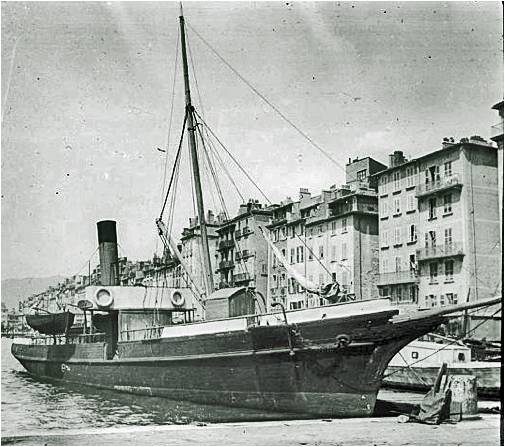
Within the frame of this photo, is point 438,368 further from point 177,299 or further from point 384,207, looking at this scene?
point 384,207

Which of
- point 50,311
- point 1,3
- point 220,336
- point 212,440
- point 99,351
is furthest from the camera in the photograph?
point 50,311

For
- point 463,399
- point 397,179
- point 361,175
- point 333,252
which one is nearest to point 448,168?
point 397,179

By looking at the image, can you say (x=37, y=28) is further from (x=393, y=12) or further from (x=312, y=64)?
(x=393, y=12)

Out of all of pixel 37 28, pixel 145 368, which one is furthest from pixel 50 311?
pixel 37 28

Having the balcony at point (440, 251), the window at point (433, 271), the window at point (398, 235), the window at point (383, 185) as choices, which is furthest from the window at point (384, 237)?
the window at point (433, 271)

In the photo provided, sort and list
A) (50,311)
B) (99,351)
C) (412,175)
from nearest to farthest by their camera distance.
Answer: (99,351) → (50,311) → (412,175)

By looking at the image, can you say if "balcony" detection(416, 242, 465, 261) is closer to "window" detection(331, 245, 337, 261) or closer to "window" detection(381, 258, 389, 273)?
"window" detection(381, 258, 389, 273)

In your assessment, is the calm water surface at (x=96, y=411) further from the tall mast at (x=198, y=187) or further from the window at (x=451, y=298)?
the window at (x=451, y=298)
